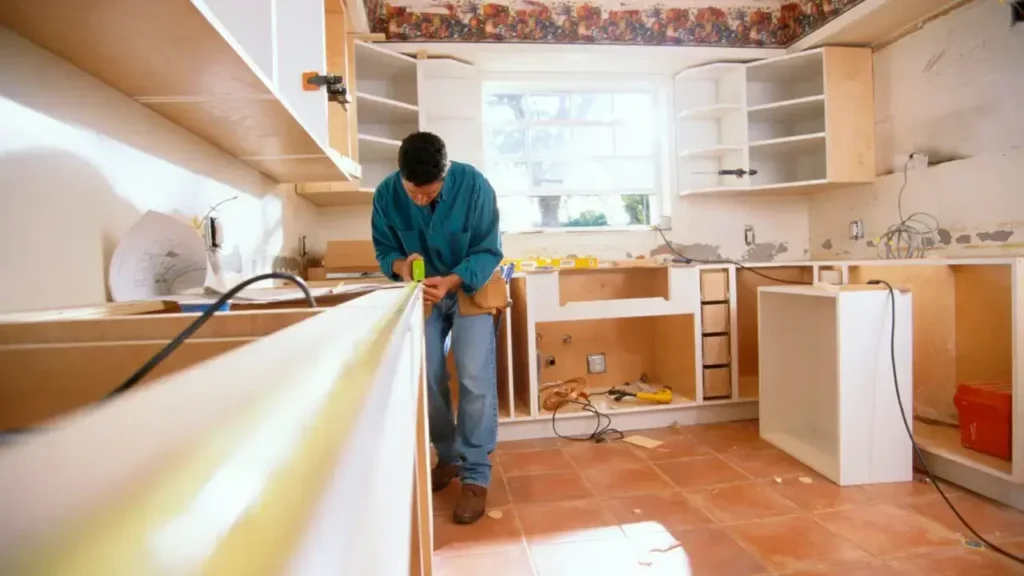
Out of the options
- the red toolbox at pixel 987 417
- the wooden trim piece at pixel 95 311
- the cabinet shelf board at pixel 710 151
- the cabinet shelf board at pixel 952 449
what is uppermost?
the cabinet shelf board at pixel 710 151

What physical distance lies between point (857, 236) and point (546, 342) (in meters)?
1.91

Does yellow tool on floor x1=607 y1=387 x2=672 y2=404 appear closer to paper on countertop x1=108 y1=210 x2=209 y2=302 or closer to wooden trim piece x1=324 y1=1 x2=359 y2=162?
wooden trim piece x1=324 y1=1 x2=359 y2=162

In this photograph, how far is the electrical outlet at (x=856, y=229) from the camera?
3.08 m

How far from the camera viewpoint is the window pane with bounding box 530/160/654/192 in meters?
3.42

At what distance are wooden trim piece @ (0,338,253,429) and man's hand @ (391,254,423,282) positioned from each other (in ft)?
3.98

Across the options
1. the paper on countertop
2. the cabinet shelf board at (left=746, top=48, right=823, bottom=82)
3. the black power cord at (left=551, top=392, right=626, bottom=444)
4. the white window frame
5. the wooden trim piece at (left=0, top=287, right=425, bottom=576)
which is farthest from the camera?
the white window frame

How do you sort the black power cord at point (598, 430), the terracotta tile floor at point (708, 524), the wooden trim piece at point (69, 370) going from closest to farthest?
1. the wooden trim piece at point (69, 370)
2. the terracotta tile floor at point (708, 524)
3. the black power cord at point (598, 430)

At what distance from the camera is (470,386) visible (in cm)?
181

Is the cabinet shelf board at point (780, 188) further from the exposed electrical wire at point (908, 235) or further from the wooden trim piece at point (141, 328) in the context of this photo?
the wooden trim piece at point (141, 328)

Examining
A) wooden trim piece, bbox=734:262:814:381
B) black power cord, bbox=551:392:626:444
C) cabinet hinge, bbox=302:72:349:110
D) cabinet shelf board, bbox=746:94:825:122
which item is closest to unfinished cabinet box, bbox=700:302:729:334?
wooden trim piece, bbox=734:262:814:381

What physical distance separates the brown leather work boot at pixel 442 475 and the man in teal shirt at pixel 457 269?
0.20 ft

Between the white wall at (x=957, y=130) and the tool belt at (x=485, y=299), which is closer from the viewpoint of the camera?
the tool belt at (x=485, y=299)

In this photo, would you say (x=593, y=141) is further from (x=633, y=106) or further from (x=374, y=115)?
(x=374, y=115)

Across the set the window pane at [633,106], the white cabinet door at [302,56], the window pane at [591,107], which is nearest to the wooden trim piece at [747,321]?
the window pane at [633,106]
